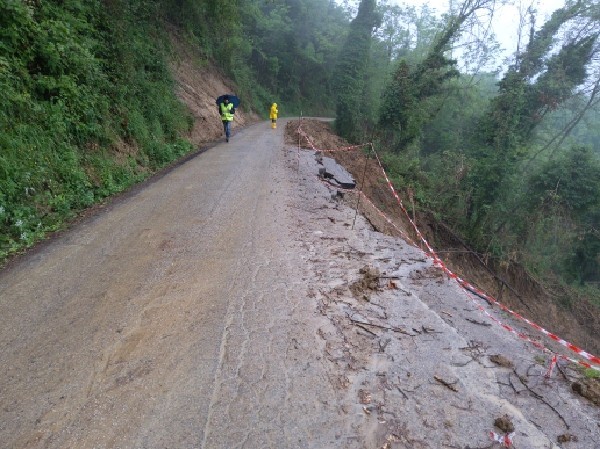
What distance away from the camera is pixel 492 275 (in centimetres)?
1595

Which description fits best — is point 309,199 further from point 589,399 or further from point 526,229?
point 526,229

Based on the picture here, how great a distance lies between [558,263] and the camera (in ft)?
70.3

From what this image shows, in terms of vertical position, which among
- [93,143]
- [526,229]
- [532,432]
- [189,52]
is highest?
[189,52]

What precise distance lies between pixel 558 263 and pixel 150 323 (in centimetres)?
2405

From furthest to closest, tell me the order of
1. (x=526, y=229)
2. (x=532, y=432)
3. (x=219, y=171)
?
(x=526, y=229)
(x=219, y=171)
(x=532, y=432)

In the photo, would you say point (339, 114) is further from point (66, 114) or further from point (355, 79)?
point (66, 114)

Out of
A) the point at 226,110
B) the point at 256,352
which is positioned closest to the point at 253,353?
the point at 256,352

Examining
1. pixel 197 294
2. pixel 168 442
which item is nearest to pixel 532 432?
pixel 168 442

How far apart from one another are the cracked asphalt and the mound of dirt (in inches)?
373

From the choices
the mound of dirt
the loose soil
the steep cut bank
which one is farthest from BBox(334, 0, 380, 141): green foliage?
the loose soil

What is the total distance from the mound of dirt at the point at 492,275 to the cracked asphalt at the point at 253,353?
949 centimetres

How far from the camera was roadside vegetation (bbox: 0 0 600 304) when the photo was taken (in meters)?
6.89

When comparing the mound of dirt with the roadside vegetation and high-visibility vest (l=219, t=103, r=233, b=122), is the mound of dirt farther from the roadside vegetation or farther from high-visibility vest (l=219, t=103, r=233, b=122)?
high-visibility vest (l=219, t=103, r=233, b=122)

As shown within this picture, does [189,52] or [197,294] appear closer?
[197,294]
